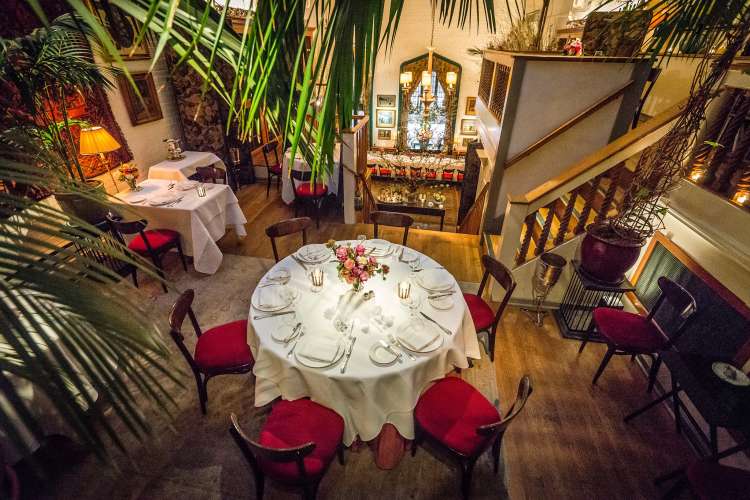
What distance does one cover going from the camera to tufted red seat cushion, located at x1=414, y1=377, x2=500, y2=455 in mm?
1792

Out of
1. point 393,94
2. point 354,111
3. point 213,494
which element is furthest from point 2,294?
point 393,94

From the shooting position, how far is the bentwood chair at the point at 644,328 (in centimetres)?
227

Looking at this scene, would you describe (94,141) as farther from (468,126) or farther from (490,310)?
(468,126)

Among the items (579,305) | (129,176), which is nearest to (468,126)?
(579,305)

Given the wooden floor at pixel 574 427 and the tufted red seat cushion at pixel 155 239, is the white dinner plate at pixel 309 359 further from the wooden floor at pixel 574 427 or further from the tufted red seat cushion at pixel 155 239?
the tufted red seat cushion at pixel 155 239

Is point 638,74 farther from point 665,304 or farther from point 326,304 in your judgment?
point 326,304

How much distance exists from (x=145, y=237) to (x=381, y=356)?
8.93 feet

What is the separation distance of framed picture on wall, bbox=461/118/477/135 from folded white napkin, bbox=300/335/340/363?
9188 millimetres

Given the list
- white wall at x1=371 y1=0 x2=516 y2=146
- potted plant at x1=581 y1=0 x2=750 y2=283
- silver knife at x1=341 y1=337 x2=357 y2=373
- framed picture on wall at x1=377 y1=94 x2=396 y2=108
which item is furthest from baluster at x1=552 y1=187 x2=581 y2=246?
framed picture on wall at x1=377 y1=94 x2=396 y2=108

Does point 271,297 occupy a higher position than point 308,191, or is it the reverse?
point 271,297

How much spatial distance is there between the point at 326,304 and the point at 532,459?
1.62 metres

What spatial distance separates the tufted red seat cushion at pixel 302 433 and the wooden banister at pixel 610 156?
7.61 ft

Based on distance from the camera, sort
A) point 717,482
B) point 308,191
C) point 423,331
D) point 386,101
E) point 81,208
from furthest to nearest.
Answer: point 386,101
point 308,191
point 81,208
point 423,331
point 717,482

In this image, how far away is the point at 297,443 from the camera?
1.74m
